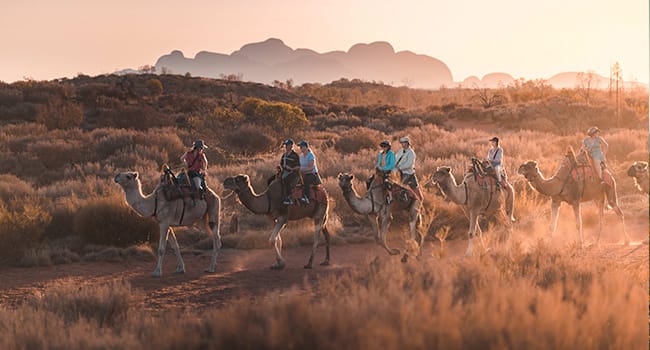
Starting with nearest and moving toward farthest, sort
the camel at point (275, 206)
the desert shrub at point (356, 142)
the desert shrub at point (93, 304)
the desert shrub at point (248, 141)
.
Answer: the desert shrub at point (93, 304), the camel at point (275, 206), the desert shrub at point (248, 141), the desert shrub at point (356, 142)

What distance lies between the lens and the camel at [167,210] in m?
11.6

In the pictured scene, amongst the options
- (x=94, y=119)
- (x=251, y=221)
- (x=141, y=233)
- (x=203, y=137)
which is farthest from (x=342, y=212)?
(x=94, y=119)

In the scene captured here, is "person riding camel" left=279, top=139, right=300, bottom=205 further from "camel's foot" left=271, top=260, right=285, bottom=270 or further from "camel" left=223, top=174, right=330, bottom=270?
"camel's foot" left=271, top=260, right=285, bottom=270

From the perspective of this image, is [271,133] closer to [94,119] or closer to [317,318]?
[94,119]

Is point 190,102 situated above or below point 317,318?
above

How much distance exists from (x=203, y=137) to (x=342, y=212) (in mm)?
19007

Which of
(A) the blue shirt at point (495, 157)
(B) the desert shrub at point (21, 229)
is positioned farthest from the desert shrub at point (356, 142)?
(A) the blue shirt at point (495, 157)

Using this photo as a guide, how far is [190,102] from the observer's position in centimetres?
5616

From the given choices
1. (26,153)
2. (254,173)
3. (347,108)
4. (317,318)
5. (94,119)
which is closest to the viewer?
(317,318)

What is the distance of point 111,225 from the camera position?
15.3m

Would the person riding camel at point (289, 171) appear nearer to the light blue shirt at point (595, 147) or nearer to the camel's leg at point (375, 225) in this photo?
the camel's leg at point (375, 225)

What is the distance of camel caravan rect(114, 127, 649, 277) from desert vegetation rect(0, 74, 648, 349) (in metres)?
0.72

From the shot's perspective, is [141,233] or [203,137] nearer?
[141,233]

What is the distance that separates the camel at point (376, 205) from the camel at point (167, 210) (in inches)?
105
